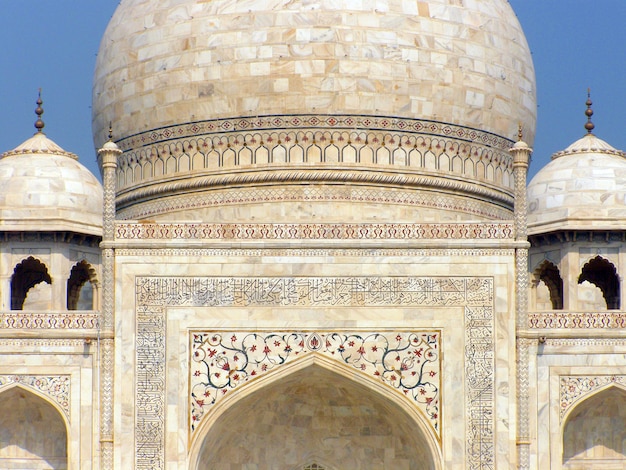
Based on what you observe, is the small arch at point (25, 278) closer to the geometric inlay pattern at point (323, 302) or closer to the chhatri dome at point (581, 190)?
the geometric inlay pattern at point (323, 302)

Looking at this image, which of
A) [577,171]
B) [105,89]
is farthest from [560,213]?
[105,89]

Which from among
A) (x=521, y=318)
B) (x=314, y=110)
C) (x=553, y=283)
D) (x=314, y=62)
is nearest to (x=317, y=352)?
(x=521, y=318)

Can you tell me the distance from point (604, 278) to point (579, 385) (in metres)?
2.48

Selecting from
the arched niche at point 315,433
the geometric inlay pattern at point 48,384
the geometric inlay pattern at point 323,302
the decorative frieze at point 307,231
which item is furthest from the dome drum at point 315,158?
the geometric inlay pattern at point 48,384

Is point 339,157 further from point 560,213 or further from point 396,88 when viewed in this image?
point 560,213

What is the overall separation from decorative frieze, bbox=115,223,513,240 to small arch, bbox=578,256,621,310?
6.96 feet

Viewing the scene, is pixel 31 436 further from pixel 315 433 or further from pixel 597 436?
pixel 597 436

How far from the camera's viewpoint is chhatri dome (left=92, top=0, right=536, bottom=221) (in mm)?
19188

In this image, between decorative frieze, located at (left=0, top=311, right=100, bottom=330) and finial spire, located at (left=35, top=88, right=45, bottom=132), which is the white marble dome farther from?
decorative frieze, located at (left=0, top=311, right=100, bottom=330)

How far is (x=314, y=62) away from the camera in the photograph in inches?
758

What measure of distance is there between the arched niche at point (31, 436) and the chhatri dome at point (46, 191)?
212 centimetres

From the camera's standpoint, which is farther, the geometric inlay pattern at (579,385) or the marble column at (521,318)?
the geometric inlay pattern at (579,385)

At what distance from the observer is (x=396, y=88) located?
1936 cm

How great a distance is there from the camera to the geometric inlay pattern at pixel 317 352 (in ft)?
56.4
